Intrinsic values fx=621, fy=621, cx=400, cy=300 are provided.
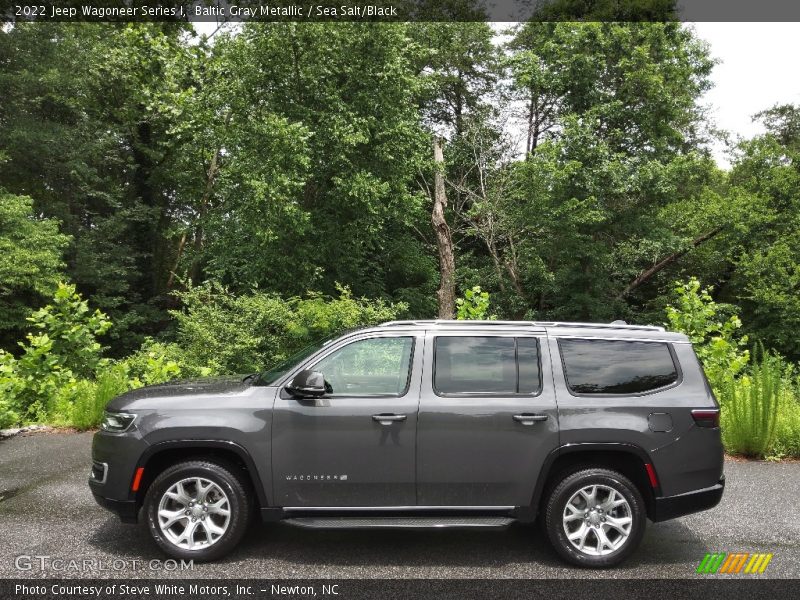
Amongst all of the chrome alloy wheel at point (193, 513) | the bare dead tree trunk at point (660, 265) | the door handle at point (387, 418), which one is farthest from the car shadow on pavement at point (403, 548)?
the bare dead tree trunk at point (660, 265)

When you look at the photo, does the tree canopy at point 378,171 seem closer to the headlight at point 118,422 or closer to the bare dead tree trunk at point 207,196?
the bare dead tree trunk at point 207,196

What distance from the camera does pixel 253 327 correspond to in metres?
13.1

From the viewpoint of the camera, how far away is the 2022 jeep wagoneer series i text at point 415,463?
4.51 metres

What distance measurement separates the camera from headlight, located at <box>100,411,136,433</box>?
4.61 meters

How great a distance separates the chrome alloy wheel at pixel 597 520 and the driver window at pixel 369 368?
1512 millimetres

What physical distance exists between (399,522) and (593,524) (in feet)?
4.64

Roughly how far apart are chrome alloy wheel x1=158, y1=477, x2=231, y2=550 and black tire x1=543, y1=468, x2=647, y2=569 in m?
2.38

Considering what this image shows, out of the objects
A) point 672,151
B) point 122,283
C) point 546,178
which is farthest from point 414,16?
point 122,283

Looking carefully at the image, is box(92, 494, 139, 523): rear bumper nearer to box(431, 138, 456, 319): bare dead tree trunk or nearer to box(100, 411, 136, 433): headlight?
box(100, 411, 136, 433): headlight

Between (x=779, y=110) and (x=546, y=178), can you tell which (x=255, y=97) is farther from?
(x=779, y=110)

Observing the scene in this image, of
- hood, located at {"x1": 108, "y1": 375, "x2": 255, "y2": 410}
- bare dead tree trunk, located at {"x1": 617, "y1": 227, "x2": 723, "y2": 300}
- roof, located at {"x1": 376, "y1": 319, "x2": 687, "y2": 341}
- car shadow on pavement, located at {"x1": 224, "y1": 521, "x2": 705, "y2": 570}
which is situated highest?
bare dead tree trunk, located at {"x1": 617, "y1": 227, "x2": 723, "y2": 300}

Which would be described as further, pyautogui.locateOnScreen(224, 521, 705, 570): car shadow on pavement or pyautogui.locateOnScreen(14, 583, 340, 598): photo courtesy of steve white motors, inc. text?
pyautogui.locateOnScreen(224, 521, 705, 570): car shadow on pavement

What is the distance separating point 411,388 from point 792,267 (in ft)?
72.4

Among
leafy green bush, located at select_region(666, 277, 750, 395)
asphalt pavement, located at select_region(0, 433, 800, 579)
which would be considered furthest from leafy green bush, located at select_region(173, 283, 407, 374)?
asphalt pavement, located at select_region(0, 433, 800, 579)
